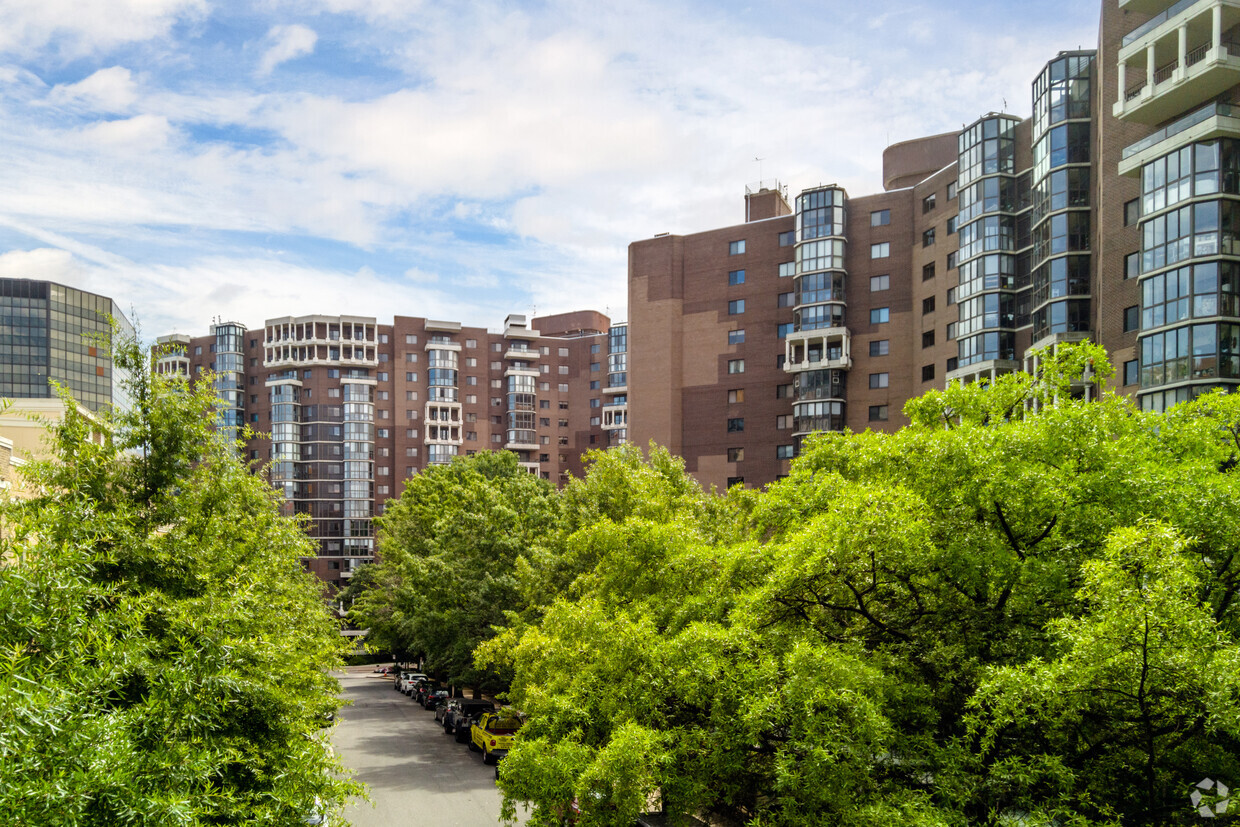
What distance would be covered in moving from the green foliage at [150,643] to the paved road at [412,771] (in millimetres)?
7819

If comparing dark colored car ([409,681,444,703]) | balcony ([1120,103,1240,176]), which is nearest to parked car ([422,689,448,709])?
dark colored car ([409,681,444,703])

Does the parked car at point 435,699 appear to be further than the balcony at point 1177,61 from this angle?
Yes

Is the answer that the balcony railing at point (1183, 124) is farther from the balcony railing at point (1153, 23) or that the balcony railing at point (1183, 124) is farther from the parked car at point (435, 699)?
the parked car at point (435, 699)

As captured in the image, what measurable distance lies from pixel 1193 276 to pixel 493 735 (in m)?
32.3

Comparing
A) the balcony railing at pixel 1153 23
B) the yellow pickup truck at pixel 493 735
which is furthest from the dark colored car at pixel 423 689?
the balcony railing at pixel 1153 23

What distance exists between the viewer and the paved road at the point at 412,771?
80.4 feet

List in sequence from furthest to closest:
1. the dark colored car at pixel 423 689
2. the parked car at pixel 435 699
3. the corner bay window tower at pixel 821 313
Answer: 1. the corner bay window tower at pixel 821 313
2. the dark colored car at pixel 423 689
3. the parked car at pixel 435 699

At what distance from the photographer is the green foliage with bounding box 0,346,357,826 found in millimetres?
7273

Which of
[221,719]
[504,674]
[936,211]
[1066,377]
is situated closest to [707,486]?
[936,211]

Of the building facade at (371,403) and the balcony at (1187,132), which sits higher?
the balcony at (1187,132)

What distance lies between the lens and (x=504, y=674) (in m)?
30.4

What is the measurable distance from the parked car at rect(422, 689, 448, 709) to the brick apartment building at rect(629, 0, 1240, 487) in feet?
99.1

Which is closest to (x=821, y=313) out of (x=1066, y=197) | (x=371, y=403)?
(x=1066, y=197)

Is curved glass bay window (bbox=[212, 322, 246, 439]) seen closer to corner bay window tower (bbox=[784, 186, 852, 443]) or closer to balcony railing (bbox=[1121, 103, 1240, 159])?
corner bay window tower (bbox=[784, 186, 852, 443])
